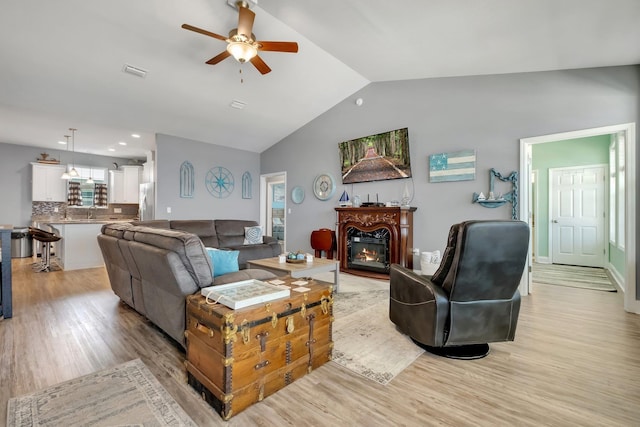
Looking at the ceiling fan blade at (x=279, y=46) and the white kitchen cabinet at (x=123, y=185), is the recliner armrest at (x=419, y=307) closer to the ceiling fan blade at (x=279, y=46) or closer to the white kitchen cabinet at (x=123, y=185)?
the ceiling fan blade at (x=279, y=46)

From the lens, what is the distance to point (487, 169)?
413cm

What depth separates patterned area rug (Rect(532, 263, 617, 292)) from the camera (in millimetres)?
4223

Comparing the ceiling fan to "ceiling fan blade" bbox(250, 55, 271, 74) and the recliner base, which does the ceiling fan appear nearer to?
"ceiling fan blade" bbox(250, 55, 271, 74)

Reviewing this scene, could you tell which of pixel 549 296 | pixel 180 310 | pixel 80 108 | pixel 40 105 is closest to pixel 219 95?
pixel 80 108

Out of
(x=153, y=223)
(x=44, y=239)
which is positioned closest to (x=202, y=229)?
(x=153, y=223)

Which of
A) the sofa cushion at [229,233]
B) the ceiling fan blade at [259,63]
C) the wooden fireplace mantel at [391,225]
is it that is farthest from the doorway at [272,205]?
the ceiling fan blade at [259,63]

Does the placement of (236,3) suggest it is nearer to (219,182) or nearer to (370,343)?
(370,343)

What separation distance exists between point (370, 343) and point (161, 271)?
5.62 ft

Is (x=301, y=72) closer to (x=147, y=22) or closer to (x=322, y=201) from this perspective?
(x=147, y=22)

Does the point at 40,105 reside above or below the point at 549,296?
above

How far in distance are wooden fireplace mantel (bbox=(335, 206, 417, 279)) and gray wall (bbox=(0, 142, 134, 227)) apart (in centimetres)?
781

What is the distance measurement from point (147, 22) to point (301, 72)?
2133 mm

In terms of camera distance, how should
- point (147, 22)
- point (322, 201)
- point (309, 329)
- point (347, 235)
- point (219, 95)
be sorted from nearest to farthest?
point (309, 329), point (147, 22), point (219, 95), point (347, 235), point (322, 201)

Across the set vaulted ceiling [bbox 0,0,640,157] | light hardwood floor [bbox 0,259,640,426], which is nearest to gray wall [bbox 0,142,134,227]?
vaulted ceiling [bbox 0,0,640,157]
